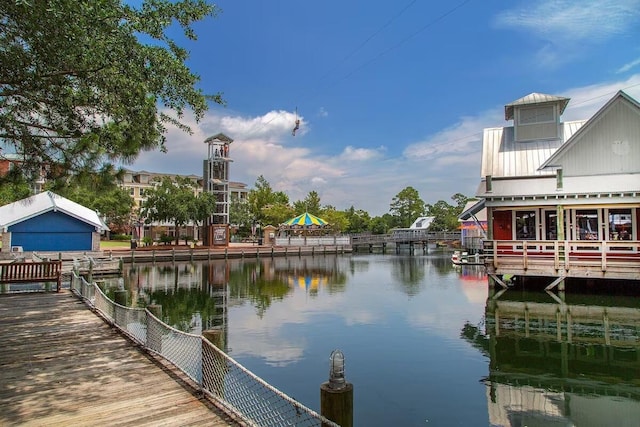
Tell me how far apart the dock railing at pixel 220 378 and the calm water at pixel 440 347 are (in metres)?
1.53

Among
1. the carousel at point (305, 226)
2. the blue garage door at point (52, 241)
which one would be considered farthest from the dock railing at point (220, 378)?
the carousel at point (305, 226)

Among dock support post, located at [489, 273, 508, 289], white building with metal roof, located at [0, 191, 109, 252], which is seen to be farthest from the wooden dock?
white building with metal roof, located at [0, 191, 109, 252]

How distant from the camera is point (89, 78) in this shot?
724 cm

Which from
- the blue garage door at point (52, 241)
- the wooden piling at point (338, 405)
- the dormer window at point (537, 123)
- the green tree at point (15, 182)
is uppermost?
the dormer window at point (537, 123)

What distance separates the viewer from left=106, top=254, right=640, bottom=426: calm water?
309 inches

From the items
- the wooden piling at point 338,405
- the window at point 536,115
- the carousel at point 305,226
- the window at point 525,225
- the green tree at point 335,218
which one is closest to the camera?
the wooden piling at point 338,405

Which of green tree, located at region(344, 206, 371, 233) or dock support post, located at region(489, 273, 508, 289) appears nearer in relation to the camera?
dock support post, located at region(489, 273, 508, 289)

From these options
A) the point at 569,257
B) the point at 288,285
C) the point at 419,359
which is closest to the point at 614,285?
the point at 569,257

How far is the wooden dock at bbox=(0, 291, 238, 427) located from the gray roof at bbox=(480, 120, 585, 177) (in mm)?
20953

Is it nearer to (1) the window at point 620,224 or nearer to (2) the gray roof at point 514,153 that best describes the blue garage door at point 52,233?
(2) the gray roof at point 514,153

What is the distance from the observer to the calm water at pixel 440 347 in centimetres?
784

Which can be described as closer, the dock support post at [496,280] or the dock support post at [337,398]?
the dock support post at [337,398]

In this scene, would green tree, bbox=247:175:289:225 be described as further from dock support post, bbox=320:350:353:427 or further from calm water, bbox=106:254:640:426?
dock support post, bbox=320:350:353:427

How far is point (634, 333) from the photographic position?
12.4 metres
